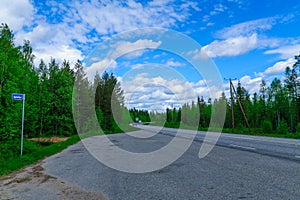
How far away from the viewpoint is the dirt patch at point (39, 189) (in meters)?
5.25

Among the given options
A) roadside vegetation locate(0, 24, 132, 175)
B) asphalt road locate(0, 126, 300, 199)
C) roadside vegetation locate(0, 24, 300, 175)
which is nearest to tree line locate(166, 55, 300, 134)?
roadside vegetation locate(0, 24, 300, 175)

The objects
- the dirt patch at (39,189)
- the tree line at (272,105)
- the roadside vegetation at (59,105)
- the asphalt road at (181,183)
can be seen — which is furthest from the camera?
the tree line at (272,105)

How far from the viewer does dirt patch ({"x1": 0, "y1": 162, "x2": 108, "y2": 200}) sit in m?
5.25

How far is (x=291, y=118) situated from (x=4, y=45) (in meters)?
59.8

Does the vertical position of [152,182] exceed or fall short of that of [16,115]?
it falls short

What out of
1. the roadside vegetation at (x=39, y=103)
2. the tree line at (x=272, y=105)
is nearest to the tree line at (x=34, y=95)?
the roadside vegetation at (x=39, y=103)

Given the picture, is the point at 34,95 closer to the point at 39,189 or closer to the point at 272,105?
the point at 39,189

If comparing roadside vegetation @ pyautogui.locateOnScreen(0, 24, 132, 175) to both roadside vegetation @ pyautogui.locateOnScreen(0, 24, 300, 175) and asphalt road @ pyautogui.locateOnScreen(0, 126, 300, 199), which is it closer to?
roadside vegetation @ pyautogui.locateOnScreen(0, 24, 300, 175)

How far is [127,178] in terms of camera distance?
266 inches

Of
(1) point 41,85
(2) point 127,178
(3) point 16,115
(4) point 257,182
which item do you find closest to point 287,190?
(4) point 257,182

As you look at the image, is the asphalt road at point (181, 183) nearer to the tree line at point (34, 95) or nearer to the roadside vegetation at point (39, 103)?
the roadside vegetation at point (39, 103)

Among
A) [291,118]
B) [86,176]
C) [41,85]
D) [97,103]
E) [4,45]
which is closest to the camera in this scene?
[86,176]

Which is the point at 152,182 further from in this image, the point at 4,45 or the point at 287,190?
the point at 4,45

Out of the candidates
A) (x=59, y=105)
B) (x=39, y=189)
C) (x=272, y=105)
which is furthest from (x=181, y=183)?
(x=272, y=105)
